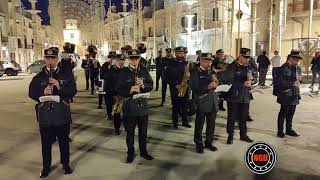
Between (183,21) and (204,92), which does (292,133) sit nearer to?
(204,92)

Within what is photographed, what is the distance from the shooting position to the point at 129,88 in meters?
6.66

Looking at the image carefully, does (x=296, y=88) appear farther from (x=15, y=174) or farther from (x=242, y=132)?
(x=15, y=174)

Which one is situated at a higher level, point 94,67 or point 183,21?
point 183,21

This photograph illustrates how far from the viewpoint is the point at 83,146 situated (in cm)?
813

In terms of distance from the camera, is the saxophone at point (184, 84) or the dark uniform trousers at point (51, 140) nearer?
the dark uniform trousers at point (51, 140)

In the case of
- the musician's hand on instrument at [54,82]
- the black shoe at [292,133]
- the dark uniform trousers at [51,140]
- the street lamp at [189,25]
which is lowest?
the black shoe at [292,133]

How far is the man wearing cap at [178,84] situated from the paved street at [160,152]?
0.55 m

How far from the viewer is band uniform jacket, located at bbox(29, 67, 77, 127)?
5934 millimetres

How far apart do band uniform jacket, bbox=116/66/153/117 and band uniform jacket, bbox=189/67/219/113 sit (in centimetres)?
104

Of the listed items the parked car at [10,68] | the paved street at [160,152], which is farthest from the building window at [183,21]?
the paved street at [160,152]

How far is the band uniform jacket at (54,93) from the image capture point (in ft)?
19.5

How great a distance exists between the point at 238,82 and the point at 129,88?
266 centimetres

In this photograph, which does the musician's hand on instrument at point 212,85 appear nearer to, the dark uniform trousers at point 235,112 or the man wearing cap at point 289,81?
the dark uniform trousers at point 235,112

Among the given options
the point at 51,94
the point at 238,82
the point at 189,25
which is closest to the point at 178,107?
the point at 238,82
